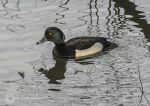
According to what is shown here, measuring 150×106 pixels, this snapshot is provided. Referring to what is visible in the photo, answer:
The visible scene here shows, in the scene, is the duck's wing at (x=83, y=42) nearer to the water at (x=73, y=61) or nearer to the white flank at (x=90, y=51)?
the white flank at (x=90, y=51)

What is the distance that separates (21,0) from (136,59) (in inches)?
192

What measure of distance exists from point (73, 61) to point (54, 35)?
90 cm

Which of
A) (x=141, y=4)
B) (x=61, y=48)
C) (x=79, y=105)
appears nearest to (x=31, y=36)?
(x=61, y=48)

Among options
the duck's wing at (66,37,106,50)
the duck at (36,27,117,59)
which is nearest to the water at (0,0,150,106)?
the duck at (36,27,117,59)

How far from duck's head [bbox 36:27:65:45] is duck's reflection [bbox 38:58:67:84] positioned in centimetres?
59

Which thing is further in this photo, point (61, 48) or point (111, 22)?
point (111, 22)

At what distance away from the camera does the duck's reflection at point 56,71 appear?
12367 millimetres

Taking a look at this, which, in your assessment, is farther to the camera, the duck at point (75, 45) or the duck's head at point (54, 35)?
the duck's head at point (54, 35)

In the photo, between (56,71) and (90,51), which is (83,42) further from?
(56,71)

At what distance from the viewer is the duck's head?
1405 centimetres

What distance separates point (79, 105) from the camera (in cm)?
1035

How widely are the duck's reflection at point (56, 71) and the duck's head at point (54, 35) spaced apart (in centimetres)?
59

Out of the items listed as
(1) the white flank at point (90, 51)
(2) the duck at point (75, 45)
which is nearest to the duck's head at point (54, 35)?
(2) the duck at point (75, 45)

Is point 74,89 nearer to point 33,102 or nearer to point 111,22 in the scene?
point 33,102
